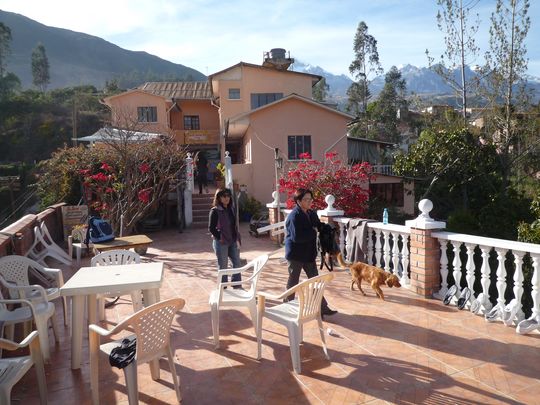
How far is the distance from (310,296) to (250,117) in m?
15.4

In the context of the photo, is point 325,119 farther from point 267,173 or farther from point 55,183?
point 55,183

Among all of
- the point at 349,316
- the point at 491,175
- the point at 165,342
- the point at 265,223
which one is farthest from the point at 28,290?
the point at 491,175

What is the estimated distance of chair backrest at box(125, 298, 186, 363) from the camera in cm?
312

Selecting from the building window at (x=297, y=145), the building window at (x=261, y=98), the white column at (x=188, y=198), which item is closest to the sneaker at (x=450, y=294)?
the white column at (x=188, y=198)

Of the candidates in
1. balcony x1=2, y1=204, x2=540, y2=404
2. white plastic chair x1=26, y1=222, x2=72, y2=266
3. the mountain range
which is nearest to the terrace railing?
balcony x1=2, y1=204, x2=540, y2=404

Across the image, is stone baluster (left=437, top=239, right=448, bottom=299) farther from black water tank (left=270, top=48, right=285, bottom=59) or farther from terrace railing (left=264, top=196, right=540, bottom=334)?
black water tank (left=270, top=48, right=285, bottom=59)

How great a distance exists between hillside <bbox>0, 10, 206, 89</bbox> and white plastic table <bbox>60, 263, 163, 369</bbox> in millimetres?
138708

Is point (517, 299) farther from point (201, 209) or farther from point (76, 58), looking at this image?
point (76, 58)

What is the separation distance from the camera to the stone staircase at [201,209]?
1541cm

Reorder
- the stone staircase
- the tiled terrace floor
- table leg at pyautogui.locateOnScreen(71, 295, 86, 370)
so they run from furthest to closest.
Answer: the stone staircase < table leg at pyautogui.locateOnScreen(71, 295, 86, 370) < the tiled terrace floor

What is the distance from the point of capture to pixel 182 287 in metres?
7.05

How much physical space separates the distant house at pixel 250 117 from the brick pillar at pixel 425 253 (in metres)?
7.27

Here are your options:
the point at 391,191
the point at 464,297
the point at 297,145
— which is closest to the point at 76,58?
the point at 391,191

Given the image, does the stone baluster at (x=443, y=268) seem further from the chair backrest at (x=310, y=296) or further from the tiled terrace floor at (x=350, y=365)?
the chair backrest at (x=310, y=296)
